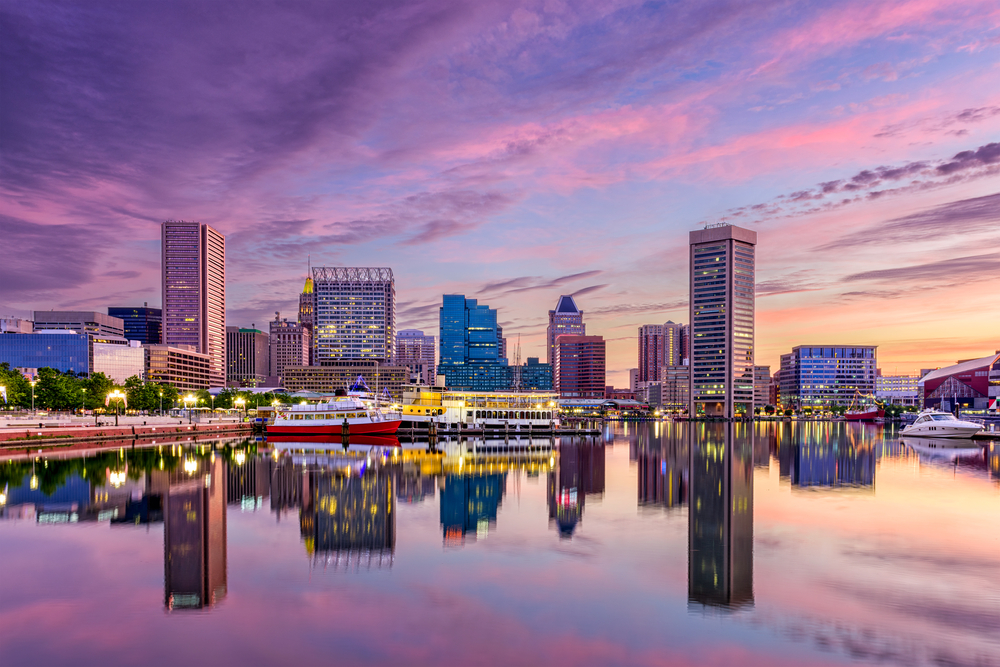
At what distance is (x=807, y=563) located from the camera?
103ft

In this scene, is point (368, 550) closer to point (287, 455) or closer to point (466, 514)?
point (466, 514)

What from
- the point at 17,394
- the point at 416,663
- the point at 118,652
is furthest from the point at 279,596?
the point at 17,394

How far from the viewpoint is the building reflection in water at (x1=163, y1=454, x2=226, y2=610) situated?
1049 inches

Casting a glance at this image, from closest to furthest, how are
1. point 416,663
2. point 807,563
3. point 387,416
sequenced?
1. point 416,663
2. point 807,563
3. point 387,416

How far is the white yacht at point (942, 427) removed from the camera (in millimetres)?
127312

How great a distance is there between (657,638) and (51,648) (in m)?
19.5

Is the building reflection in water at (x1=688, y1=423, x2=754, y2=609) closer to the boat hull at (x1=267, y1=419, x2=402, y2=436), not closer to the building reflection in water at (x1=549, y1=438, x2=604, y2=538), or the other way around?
the building reflection in water at (x1=549, y1=438, x2=604, y2=538)

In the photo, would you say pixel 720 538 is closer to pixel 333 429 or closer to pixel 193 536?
pixel 193 536

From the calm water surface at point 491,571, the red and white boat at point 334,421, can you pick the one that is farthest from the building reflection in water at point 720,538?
the red and white boat at point 334,421

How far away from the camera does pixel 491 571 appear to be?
30078 millimetres

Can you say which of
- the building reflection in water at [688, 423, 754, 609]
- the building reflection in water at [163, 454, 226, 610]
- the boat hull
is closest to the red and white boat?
the boat hull

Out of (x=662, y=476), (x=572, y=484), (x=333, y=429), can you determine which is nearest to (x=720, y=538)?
(x=572, y=484)

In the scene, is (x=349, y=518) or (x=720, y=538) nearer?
(x=720, y=538)

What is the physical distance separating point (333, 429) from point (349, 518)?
77.7m
